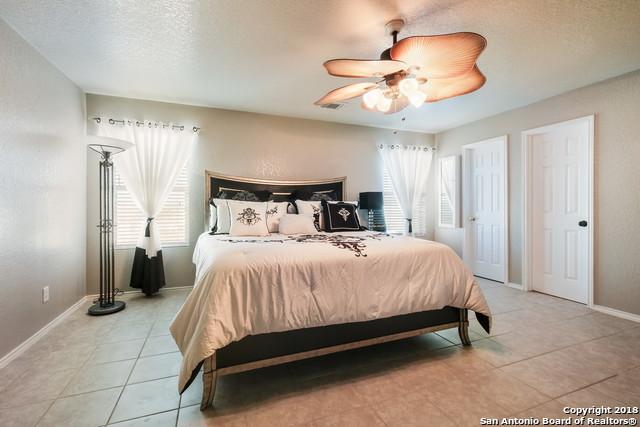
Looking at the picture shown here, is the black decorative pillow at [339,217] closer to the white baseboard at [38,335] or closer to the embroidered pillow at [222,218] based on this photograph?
the embroidered pillow at [222,218]

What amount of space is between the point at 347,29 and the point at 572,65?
238cm

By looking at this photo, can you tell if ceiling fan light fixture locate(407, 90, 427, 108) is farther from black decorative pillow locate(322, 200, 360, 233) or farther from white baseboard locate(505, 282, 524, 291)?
white baseboard locate(505, 282, 524, 291)

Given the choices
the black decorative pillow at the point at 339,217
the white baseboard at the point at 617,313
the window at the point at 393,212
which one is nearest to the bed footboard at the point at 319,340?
the black decorative pillow at the point at 339,217

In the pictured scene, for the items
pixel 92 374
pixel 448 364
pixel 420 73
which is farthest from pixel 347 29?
pixel 92 374

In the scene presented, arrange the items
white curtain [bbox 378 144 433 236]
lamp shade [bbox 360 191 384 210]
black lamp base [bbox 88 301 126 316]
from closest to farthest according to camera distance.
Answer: black lamp base [bbox 88 301 126 316], lamp shade [bbox 360 191 384 210], white curtain [bbox 378 144 433 236]

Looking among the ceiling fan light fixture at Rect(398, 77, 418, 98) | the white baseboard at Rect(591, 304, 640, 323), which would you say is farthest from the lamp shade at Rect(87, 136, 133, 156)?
the white baseboard at Rect(591, 304, 640, 323)

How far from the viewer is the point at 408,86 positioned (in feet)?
6.50

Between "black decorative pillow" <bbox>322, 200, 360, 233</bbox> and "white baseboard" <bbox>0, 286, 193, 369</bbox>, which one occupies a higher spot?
"black decorative pillow" <bbox>322, 200, 360, 233</bbox>

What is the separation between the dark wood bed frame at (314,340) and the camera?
66.0 inches

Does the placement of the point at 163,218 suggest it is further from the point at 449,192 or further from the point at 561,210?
the point at 561,210

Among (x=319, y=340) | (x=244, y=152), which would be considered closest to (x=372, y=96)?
(x=319, y=340)

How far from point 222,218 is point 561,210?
14.1 feet

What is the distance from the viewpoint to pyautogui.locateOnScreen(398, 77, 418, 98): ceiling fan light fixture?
1958 mm

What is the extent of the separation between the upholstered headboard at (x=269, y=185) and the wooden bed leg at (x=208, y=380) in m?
2.63
